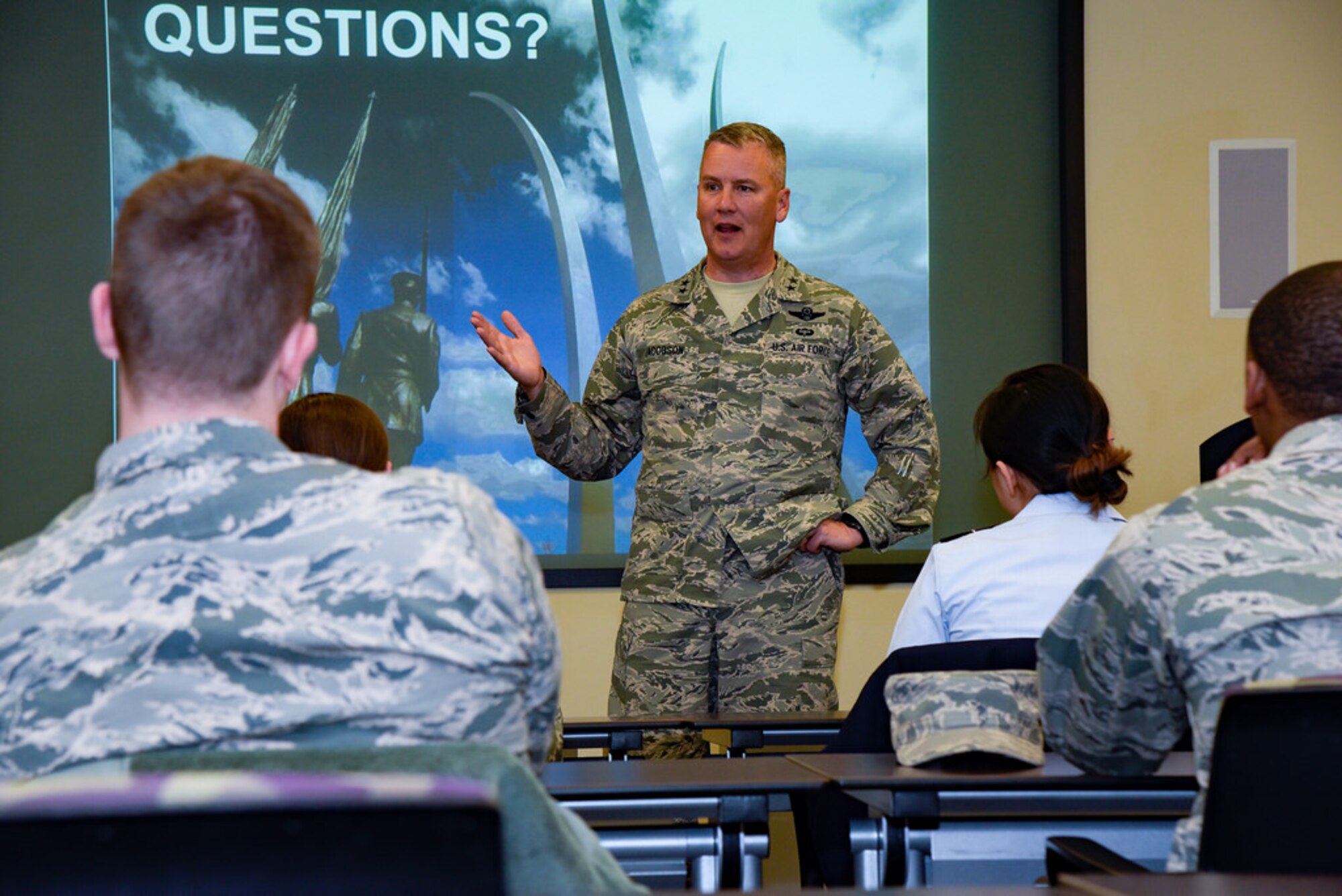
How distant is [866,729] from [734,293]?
156cm

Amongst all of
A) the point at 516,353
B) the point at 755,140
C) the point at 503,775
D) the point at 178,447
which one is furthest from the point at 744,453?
the point at 503,775

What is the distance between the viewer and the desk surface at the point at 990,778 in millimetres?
1643

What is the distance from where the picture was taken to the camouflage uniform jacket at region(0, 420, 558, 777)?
0.98 metres

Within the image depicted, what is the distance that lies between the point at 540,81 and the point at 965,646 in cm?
303

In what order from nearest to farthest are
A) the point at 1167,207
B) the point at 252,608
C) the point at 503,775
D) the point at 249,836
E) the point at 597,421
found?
1. the point at 249,836
2. the point at 503,775
3. the point at 252,608
4. the point at 597,421
5. the point at 1167,207

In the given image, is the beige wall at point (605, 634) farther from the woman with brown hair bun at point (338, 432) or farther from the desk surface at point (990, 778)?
the desk surface at point (990, 778)

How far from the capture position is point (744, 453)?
328cm

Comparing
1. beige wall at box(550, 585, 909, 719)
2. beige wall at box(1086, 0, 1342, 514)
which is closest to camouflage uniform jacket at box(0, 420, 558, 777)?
beige wall at box(550, 585, 909, 719)

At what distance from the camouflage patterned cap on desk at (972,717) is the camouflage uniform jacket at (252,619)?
859 mm

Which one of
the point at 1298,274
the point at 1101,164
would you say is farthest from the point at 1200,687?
the point at 1101,164

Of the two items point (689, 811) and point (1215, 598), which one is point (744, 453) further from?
point (1215, 598)

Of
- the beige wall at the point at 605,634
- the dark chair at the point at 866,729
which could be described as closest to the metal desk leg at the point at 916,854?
the dark chair at the point at 866,729

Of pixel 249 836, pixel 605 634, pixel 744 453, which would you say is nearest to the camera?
pixel 249 836

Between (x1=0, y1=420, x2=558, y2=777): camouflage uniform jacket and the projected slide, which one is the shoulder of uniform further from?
(x1=0, y1=420, x2=558, y2=777): camouflage uniform jacket
